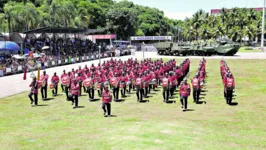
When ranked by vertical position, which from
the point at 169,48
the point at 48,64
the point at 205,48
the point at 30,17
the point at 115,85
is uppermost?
the point at 30,17

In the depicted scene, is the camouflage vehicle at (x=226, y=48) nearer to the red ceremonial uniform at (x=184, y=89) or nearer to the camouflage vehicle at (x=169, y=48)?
the camouflage vehicle at (x=169, y=48)

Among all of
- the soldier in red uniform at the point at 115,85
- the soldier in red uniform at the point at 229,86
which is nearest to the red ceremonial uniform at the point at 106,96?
the soldier in red uniform at the point at 115,85

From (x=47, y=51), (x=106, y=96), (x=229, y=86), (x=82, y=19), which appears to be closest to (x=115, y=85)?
(x=106, y=96)

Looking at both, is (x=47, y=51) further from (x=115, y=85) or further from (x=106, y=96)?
(x=106, y=96)

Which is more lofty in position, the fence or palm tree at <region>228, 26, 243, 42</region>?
palm tree at <region>228, 26, 243, 42</region>

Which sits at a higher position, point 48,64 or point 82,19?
point 82,19

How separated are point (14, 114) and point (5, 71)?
1963cm

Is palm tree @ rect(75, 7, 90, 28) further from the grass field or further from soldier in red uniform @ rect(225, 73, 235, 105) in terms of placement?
soldier in red uniform @ rect(225, 73, 235, 105)

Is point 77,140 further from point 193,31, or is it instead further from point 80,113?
point 193,31

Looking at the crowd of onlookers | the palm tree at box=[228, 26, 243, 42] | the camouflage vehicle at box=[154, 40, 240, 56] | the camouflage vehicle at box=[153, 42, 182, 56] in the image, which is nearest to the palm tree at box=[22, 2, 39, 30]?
the crowd of onlookers

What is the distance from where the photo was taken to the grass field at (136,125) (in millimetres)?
11844

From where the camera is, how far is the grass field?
11844 mm

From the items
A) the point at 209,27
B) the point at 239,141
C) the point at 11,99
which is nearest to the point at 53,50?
the point at 11,99

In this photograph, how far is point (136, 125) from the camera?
14273mm
